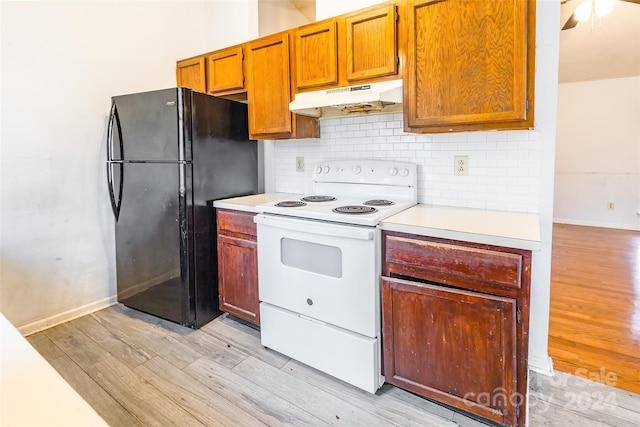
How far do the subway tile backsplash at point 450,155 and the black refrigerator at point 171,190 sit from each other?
70cm

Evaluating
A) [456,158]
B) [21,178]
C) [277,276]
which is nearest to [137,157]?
[21,178]

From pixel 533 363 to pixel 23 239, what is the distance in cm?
316

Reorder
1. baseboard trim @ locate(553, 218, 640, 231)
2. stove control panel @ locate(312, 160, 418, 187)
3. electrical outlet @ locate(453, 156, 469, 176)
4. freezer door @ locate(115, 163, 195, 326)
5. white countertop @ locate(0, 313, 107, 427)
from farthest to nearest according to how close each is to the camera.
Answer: baseboard trim @ locate(553, 218, 640, 231)
freezer door @ locate(115, 163, 195, 326)
stove control panel @ locate(312, 160, 418, 187)
electrical outlet @ locate(453, 156, 469, 176)
white countertop @ locate(0, 313, 107, 427)

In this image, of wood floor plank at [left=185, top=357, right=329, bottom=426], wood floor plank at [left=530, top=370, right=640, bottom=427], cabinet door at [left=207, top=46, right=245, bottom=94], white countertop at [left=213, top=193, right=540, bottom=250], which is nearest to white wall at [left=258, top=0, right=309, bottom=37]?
cabinet door at [left=207, top=46, right=245, bottom=94]

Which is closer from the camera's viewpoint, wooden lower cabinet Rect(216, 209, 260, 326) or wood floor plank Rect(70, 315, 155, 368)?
wood floor plank Rect(70, 315, 155, 368)

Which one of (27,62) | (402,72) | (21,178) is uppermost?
(27,62)

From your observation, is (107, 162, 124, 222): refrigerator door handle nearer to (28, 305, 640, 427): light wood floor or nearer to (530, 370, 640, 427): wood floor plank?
(28, 305, 640, 427): light wood floor

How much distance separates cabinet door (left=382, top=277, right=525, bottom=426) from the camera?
1461mm

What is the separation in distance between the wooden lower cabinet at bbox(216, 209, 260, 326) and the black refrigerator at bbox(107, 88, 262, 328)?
10cm

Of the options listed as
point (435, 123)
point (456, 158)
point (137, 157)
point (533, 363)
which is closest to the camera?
point (435, 123)

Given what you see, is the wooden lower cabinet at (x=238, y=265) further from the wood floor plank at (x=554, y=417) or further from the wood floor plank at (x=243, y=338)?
the wood floor plank at (x=554, y=417)

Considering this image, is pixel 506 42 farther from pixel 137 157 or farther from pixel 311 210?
pixel 137 157

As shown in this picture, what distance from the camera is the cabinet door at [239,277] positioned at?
232 centimetres

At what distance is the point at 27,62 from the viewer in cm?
228
